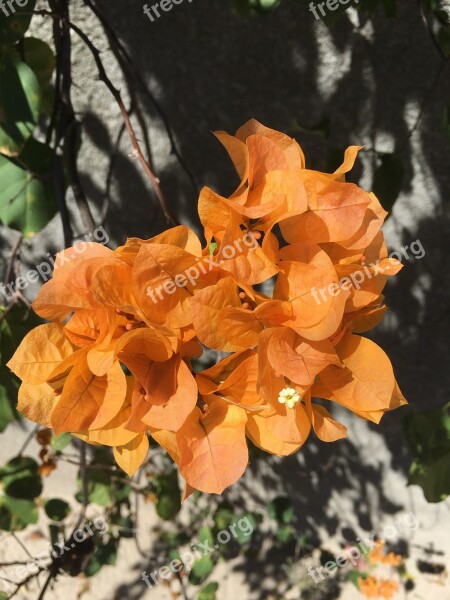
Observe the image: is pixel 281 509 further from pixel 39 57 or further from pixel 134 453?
pixel 39 57

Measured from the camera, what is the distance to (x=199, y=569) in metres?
1.25

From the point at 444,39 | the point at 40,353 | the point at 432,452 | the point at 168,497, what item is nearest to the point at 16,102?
the point at 40,353

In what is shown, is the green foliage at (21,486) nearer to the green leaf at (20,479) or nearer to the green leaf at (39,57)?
the green leaf at (20,479)

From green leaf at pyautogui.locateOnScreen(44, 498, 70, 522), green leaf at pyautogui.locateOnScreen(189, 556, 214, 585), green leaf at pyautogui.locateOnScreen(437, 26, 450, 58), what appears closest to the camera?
green leaf at pyautogui.locateOnScreen(437, 26, 450, 58)

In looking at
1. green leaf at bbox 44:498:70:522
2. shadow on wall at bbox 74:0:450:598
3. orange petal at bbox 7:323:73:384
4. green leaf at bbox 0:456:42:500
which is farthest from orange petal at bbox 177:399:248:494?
green leaf at bbox 44:498:70:522

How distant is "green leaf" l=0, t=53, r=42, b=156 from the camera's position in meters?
0.54

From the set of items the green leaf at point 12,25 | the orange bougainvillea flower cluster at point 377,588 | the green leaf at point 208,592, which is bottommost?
the orange bougainvillea flower cluster at point 377,588

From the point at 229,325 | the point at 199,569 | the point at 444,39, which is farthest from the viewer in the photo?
the point at 199,569

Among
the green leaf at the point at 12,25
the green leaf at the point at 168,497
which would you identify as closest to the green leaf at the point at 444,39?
the green leaf at the point at 12,25

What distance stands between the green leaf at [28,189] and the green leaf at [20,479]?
21.0 inches

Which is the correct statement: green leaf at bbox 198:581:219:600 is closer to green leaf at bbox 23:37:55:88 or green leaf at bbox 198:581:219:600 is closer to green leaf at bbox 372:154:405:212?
green leaf at bbox 372:154:405:212

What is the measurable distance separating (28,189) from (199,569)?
3.34 ft

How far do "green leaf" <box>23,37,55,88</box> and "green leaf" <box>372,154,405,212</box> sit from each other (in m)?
0.48

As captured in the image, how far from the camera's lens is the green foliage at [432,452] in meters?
0.73
